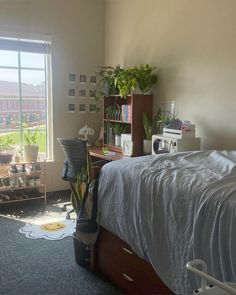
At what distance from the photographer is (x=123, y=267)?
2303 millimetres

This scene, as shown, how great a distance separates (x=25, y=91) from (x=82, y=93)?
81 centimetres

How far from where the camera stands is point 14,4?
4.15 m

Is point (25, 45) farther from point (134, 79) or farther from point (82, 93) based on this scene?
point (134, 79)

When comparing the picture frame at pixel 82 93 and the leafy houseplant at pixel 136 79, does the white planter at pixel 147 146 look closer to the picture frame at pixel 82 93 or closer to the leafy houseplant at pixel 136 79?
the leafy houseplant at pixel 136 79

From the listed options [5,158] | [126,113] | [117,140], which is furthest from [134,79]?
A: [5,158]

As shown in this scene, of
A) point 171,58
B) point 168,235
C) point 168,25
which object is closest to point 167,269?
point 168,235

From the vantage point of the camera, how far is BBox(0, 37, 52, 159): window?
4.31 meters

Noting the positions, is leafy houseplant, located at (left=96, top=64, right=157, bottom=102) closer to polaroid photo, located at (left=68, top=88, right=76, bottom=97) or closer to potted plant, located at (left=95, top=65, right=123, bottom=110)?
potted plant, located at (left=95, top=65, right=123, bottom=110)

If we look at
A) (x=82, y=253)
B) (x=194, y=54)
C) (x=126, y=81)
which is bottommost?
(x=82, y=253)

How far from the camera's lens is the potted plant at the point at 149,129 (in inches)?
153

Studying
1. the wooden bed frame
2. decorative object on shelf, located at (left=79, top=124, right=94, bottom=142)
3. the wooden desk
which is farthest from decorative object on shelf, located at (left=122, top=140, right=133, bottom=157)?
the wooden bed frame

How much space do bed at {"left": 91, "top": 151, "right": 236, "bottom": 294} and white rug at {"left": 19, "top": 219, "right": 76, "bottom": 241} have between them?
909mm

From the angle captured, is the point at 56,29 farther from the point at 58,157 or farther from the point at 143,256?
the point at 143,256

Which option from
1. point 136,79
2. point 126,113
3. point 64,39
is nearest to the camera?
point 136,79
